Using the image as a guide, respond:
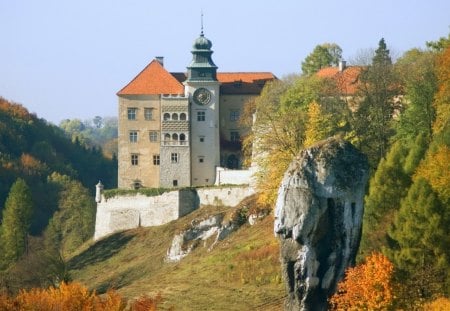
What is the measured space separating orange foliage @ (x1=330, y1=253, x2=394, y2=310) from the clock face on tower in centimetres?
4157

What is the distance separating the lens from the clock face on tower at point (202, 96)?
8831 cm

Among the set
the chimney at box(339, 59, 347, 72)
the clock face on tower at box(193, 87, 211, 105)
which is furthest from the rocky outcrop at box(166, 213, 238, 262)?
the chimney at box(339, 59, 347, 72)

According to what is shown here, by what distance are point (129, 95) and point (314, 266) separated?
43776 mm

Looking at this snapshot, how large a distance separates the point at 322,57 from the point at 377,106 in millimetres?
34571

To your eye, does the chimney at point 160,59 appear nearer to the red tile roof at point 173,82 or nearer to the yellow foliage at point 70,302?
the red tile roof at point 173,82

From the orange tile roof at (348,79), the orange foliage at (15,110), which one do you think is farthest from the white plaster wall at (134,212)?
the orange foliage at (15,110)

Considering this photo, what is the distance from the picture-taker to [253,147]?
7800cm

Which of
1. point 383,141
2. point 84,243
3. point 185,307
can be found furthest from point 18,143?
point 185,307

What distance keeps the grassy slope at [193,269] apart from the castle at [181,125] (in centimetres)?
468

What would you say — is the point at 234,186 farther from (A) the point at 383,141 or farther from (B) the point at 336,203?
(B) the point at 336,203

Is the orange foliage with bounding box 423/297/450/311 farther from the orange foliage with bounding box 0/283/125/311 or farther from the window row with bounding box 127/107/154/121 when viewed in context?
the window row with bounding box 127/107/154/121

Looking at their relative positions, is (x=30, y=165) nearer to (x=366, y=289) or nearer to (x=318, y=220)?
(x=318, y=220)

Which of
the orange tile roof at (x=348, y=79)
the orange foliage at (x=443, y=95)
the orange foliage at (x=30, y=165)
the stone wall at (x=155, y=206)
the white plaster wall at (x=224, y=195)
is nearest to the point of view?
the orange foliage at (x=443, y=95)

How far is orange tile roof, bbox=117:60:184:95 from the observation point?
3519 inches
